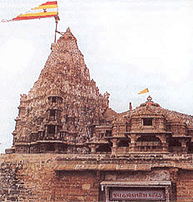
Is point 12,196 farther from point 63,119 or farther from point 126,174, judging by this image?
point 63,119

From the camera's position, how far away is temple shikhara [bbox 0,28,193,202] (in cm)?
1558

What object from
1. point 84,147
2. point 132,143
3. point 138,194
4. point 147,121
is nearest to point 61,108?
point 84,147

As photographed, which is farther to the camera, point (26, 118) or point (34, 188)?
point (26, 118)

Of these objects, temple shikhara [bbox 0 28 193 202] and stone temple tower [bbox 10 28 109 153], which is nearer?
temple shikhara [bbox 0 28 193 202]

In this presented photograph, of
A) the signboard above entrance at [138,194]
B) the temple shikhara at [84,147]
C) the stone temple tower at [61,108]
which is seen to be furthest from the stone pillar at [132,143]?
the signboard above entrance at [138,194]

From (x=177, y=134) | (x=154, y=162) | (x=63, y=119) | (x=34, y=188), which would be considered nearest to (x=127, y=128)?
(x=177, y=134)

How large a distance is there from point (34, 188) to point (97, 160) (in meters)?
4.14

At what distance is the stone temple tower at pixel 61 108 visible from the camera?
2647 cm

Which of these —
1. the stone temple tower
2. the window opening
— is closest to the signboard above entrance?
the window opening

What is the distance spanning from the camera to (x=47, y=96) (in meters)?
27.9

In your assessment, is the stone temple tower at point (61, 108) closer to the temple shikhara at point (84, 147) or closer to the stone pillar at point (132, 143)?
the temple shikhara at point (84, 147)

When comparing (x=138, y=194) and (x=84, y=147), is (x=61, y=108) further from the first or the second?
(x=138, y=194)

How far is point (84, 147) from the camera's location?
1065 inches

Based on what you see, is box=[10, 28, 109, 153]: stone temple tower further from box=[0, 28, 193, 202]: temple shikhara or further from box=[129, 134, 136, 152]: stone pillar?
box=[129, 134, 136, 152]: stone pillar
